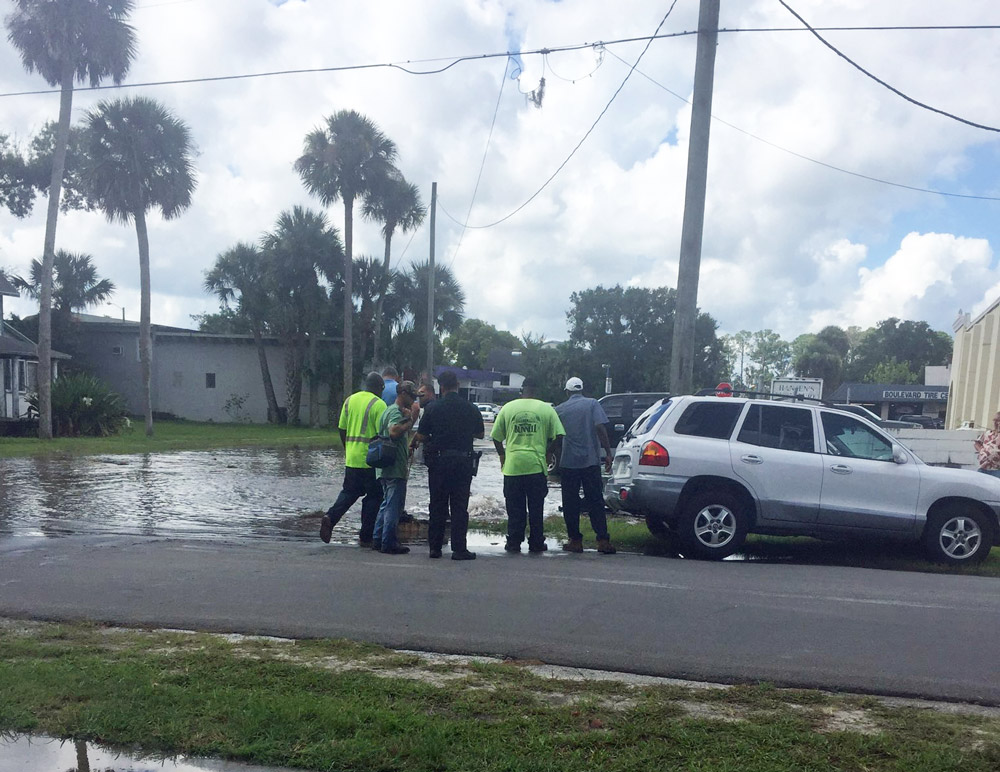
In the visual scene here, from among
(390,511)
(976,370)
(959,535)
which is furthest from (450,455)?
(976,370)

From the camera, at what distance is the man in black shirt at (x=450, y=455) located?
873 cm

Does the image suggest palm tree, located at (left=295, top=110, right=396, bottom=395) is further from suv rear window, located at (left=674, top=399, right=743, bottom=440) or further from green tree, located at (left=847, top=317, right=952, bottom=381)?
green tree, located at (left=847, top=317, right=952, bottom=381)

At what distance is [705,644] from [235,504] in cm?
954

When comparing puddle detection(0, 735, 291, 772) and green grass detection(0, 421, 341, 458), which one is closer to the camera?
puddle detection(0, 735, 291, 772)

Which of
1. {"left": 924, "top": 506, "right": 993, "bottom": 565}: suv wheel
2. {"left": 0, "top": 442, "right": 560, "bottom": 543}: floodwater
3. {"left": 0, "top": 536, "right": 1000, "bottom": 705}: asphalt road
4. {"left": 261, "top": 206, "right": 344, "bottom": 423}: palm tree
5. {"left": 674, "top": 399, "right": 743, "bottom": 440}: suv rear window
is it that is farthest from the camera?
{"left": 261, "top": 206, "right": 344, "bottom": 423}: palm tree

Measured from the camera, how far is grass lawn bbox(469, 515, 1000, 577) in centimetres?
944

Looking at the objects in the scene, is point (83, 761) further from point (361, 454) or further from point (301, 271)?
point (301, 271)

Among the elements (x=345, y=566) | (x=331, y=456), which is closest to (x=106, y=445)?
(x=331, y=456)

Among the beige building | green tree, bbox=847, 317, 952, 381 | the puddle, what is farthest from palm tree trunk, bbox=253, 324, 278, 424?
green tree, bbox=847, 317, 952, 381

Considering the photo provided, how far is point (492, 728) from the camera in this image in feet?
14.1

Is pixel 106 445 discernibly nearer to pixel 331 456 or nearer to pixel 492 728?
pixel 331 456

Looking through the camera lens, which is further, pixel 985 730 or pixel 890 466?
pixel 890 466

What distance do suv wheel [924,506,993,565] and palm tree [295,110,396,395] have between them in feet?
103

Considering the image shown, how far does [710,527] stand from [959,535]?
A: 2.54m
